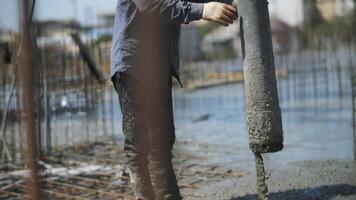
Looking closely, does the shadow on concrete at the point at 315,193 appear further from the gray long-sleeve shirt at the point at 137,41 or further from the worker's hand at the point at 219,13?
the worker's hand at the point at 219,13

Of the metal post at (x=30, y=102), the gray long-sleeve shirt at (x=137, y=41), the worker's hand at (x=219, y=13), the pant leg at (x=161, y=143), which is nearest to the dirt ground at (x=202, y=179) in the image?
the pant leg at (x=161, y=143)

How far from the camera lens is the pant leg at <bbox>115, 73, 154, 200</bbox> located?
11.4ft

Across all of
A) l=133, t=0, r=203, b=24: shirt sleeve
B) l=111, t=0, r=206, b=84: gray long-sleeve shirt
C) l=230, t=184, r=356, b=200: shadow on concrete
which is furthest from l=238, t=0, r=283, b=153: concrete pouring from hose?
l=230, t=184, r=356, b=200: shadow on concrete

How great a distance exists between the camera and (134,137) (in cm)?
350

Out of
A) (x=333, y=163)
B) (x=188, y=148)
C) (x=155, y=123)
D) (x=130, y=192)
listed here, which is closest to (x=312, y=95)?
(x=188, y=148)

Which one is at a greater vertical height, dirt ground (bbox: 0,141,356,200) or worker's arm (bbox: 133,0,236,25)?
worker's arm (bbox: 133,0,236,25)

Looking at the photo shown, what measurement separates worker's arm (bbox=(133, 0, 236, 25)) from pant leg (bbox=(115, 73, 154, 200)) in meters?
0.48

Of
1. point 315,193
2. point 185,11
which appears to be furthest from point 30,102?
point 315,193

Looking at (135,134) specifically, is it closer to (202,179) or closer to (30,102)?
(30,102)

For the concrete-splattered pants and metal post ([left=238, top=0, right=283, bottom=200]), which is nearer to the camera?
metal post ([left=238, top=0, right=283, bottom=200])

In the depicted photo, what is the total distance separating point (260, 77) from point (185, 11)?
55 cm

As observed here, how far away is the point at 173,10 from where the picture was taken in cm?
313

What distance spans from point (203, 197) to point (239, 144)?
2.85 meters

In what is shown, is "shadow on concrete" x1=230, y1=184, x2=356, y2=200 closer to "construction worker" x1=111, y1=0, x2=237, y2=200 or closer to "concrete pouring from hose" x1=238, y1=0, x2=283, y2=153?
"construction worker" x1=111, y1=0, x2=237, y2=200
